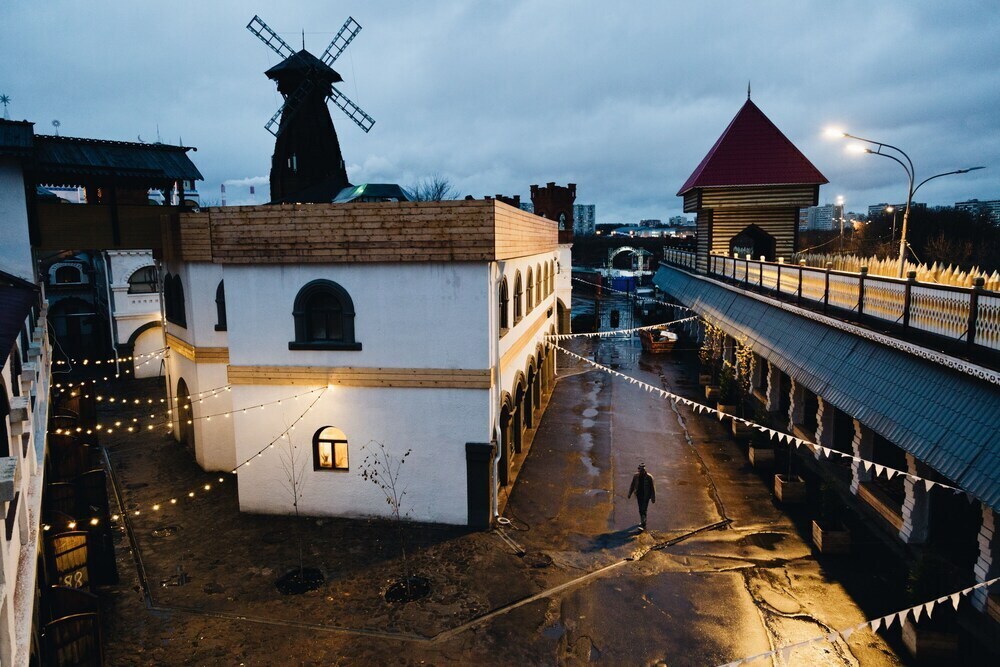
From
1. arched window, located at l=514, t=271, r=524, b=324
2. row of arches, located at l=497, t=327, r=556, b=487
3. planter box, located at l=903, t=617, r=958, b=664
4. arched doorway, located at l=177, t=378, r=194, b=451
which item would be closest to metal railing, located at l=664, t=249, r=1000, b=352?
planter box, located at l=903, t=617, r=958, b=664

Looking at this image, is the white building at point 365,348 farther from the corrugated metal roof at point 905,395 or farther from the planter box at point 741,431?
the planter box at point 741,431

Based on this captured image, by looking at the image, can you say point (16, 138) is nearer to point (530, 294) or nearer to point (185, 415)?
point (185, 415)

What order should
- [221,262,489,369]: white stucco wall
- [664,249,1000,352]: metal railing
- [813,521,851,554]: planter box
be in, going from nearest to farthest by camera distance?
[664,249,1000,352]: metal railing, [813,521,851,554]: planter box, [221,262,489,369]: white stucco wall

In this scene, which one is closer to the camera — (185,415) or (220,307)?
(220,307)

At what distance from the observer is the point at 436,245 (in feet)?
45.7

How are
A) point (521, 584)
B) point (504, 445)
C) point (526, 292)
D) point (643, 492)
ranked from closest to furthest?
point (521, 584), point (643, 492), point (504, 445), point (526, 292)

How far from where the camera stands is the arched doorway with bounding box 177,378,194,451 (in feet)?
66.0

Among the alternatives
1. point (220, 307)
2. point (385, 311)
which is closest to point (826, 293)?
point (385, 311)

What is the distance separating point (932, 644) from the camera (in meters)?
9.20

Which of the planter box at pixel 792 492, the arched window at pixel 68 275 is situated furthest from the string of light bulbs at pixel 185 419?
the arched window at pixel 68 275

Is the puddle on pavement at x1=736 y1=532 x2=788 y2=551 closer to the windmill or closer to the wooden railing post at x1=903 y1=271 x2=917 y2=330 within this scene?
the wooden railing post at x1=903 y1=271 x2=917 y2=330

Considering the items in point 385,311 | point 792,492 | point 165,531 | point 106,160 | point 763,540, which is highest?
point 106,160

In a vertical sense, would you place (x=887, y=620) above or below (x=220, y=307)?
below

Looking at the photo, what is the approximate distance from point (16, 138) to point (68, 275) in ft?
80.1
